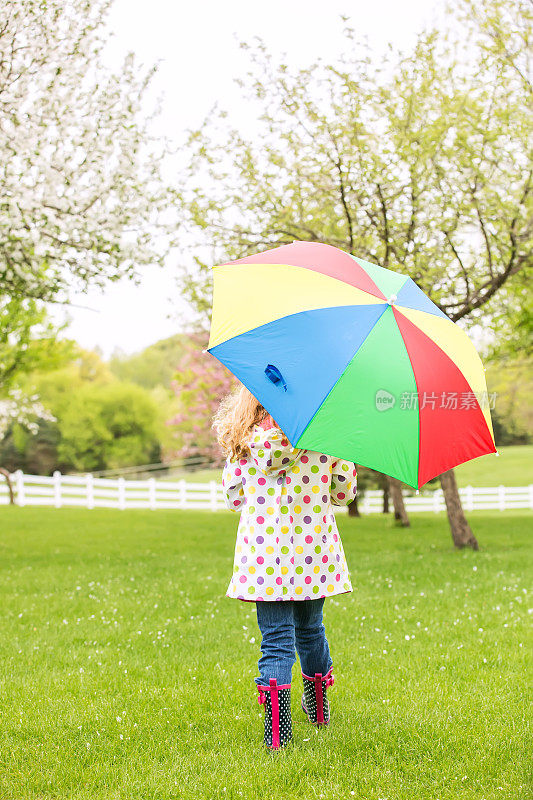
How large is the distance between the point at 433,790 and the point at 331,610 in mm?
3722

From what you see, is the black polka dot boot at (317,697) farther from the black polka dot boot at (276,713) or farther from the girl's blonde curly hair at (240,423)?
the girl's blonde curly hair at (240,423)

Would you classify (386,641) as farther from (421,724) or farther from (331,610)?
(421,724)

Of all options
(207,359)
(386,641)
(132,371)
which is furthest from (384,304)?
(132,371)

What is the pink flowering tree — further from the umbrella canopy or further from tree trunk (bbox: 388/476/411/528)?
the umbrella canopy

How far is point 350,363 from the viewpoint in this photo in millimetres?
3152

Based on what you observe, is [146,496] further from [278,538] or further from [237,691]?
[278,538]

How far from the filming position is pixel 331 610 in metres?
6.99


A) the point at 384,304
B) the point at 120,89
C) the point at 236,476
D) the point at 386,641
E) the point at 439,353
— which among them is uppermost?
the point at 120,89

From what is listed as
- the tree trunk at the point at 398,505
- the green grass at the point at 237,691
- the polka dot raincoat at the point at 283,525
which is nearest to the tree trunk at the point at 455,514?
the green grass at the point at 237,691

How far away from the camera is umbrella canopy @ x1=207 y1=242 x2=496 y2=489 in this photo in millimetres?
3086

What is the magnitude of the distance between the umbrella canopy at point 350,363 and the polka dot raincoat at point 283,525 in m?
0.42

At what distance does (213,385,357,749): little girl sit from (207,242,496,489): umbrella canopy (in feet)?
1.36

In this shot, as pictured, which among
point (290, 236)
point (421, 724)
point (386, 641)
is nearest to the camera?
point (421, 724)

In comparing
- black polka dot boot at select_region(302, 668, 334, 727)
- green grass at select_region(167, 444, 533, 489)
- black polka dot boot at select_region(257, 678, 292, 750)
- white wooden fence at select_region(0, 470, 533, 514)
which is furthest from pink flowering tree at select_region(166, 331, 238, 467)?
green grass at select_region(167, 444, 533, 489)
